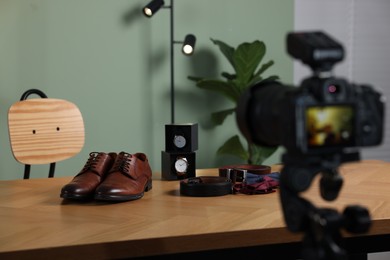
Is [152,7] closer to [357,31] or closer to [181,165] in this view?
[357,31]

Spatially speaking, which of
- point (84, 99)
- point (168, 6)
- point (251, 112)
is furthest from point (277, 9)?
point (251, 112)

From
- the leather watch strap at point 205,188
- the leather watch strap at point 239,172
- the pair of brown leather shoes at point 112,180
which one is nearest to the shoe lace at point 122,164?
the pair of brown leather shoes at point 112,180

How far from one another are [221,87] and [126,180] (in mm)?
1978

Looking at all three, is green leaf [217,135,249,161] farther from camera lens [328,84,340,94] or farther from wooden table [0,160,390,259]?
camera lens [328,84,340,94]

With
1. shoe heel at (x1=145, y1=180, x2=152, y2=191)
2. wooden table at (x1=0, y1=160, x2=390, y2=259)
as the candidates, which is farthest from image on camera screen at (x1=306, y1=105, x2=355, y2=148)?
shoe heel at (x1=145, y1=180, x2=152, y2=191)

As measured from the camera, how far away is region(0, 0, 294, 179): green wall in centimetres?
323

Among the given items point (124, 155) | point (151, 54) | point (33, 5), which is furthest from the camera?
point (151, 54)

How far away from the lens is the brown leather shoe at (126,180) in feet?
4.45

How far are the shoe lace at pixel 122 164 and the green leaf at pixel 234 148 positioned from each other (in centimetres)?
193

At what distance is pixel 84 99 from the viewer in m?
3.37

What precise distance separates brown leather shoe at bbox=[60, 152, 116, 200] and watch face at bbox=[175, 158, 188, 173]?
22 centimetres

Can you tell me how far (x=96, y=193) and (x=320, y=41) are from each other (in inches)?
31.7

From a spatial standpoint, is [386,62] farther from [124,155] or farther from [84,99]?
[124,155]

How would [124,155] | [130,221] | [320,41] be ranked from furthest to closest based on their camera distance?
[124,155]
[130,221]
[320,41]
